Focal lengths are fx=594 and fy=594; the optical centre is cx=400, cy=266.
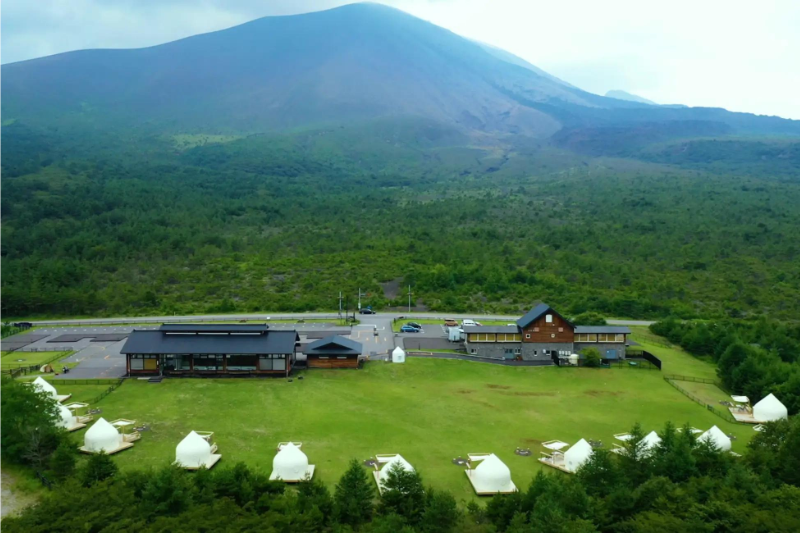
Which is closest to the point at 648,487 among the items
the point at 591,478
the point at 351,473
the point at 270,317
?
the point at 591,478

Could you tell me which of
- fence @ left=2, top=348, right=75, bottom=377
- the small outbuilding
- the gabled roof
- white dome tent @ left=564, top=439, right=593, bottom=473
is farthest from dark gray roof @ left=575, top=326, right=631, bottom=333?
fence @ left=2, top=348, right=75, bottom=377

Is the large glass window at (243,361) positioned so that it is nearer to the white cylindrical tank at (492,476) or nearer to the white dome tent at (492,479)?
the white dome tent at (492,479)

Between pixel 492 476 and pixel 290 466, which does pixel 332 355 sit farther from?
pixel 492 476

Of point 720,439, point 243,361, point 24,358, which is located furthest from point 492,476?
point 24,358

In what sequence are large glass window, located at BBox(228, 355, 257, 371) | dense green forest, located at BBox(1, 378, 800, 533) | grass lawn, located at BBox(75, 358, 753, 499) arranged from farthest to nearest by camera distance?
large glass window, located at BBox(228, 355, 257, 371), grass lawn, located at BBox(75, 358, 753, 499), dense green forest, located at BBox(1, 378, 800, 533)

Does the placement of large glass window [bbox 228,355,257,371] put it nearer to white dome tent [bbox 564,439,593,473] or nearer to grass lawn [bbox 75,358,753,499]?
grass lawn [bbox 75,358,753,499]

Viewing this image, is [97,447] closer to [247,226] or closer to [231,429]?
[231,429]

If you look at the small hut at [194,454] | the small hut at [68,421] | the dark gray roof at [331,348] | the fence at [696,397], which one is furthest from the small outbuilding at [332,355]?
the fence at [696,397]
